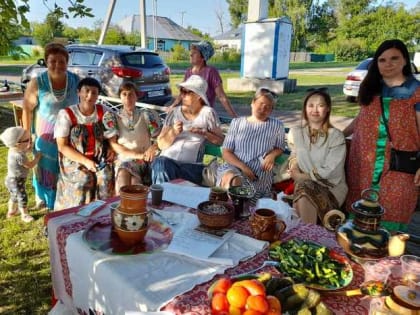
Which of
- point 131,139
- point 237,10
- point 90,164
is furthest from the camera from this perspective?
point 237,10

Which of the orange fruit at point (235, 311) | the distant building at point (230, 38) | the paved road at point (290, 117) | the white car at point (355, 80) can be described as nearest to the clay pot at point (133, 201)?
the orange fruit at point (235, 311)

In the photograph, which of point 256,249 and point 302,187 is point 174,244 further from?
point 302,187

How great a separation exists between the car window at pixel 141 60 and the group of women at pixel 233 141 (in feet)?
16.9

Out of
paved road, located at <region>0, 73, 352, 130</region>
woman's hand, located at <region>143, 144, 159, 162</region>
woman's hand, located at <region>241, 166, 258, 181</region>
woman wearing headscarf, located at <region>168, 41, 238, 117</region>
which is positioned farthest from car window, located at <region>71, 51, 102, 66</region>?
woman's hand, located at <region>241, 166, 258, 181</region>

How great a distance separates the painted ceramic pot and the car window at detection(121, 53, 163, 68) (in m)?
7.29

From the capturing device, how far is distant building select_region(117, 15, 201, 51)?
179 feet

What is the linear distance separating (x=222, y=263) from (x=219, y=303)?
0.37m

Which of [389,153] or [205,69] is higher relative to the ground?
[205,69]

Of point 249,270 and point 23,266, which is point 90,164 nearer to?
point 23,266

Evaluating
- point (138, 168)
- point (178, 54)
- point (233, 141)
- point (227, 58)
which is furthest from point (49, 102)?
point (178, 54)

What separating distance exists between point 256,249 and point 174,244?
1.18 feet

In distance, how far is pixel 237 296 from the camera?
1.09 meters

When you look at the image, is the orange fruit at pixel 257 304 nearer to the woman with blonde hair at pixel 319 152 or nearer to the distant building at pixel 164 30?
the woman with blonde hair at pixel 319 152

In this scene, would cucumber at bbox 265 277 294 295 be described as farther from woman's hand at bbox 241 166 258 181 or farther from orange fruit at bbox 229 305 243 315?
woman's hand at bbox 241 166 258 181
